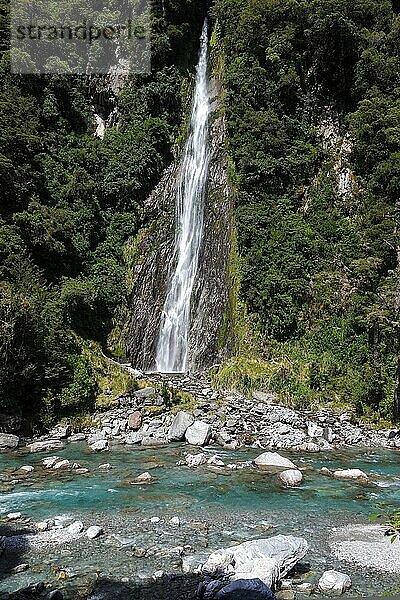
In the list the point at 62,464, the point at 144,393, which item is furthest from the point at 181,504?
the point at 144,393

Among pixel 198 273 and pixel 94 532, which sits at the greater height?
pixel 198 273

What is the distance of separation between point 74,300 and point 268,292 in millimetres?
8219

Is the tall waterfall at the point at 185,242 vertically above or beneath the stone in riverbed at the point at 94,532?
above

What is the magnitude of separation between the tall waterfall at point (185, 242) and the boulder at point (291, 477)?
12825 millimetres

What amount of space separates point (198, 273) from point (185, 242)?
218 centimetres

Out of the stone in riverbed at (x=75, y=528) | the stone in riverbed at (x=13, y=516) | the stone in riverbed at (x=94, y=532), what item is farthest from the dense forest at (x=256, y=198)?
the stone in riverbed at (x=94, y=532)

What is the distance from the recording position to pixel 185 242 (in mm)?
26781

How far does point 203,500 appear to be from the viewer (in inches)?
404

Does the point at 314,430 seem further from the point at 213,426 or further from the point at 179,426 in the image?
the point at 179,426

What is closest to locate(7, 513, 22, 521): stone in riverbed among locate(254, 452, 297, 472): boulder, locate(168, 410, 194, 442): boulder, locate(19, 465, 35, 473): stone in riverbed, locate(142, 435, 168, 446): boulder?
locate(19, 465, 35, 473): stone in riverbed

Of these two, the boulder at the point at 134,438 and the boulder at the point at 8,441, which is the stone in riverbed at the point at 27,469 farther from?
the boulder at the point at 134,438

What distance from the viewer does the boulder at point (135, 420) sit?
53.7 feet

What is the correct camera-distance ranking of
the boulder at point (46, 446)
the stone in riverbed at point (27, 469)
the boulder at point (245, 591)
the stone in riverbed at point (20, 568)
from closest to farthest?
the boulder at point (245, 591) < the stone in riverbed at point (20, 568) < the stone in riverbed at point (27, 469) < the boulder at point (46, 446)

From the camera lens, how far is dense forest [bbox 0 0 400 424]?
17.9 m
